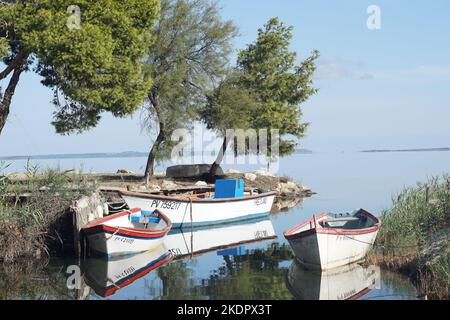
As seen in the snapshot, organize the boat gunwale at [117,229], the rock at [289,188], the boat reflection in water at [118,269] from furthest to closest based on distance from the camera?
the rock at [289,188] < the boat gunwale at [117,229] < the boat reflection in water at [118,269]

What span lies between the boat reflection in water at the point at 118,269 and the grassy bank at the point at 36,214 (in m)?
1.66

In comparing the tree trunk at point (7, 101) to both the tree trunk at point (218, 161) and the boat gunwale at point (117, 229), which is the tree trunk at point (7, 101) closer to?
the boat gunwale at point (117, 229)

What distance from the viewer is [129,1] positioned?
85.9 feet

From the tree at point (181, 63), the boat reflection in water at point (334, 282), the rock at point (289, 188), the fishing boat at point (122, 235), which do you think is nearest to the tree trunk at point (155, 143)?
the tree at point (181, 63)

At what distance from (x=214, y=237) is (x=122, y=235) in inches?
284

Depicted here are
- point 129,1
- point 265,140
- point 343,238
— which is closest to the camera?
point 343,238

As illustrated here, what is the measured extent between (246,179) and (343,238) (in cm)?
2686

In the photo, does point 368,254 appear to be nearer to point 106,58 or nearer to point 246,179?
point 106,58

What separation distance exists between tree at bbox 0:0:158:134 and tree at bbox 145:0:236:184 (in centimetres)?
910

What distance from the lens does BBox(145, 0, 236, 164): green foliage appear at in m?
37.2

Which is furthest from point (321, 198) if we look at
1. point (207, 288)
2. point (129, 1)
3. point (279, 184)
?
point (207, 288)

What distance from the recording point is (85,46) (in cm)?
2342

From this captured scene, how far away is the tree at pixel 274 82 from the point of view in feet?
138

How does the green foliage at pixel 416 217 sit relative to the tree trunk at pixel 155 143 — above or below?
below
